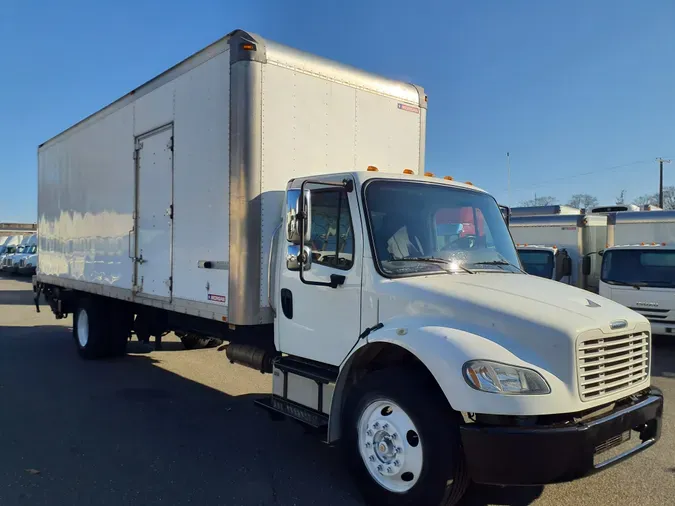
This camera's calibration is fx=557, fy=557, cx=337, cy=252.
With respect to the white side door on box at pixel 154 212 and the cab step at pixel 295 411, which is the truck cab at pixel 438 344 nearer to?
the cab step at pixel 295 411

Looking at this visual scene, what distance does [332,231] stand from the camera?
4.43m

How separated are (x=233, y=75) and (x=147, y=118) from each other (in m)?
2.28

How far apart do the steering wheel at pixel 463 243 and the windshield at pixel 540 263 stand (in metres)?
8.73

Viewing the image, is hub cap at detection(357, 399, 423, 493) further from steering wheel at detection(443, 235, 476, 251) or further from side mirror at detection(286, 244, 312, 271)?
steering wheel at detection(443, 235, 476, 251)

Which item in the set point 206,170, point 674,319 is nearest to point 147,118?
point 206,170

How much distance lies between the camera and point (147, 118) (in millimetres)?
6895

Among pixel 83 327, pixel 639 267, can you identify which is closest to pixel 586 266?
pixel 639 267

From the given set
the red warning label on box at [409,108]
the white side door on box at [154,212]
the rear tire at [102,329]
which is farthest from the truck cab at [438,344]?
the rear tire at [102,329]

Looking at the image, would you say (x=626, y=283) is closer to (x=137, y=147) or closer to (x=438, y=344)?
(x=438, y=344)

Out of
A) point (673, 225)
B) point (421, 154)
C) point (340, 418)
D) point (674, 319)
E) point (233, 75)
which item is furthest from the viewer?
point (673, 225)

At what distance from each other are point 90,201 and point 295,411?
579cm

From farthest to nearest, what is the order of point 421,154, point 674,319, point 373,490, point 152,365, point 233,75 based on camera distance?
point 674,319 → point 152,365 → point 421,154 → point 233,75 → point 373,490

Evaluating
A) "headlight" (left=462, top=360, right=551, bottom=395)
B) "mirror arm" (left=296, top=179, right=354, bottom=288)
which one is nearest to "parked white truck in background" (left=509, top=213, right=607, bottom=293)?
"mirror arm" (left=296, top=179, right=354, bottom=288)

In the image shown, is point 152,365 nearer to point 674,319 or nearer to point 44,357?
point 44,357
